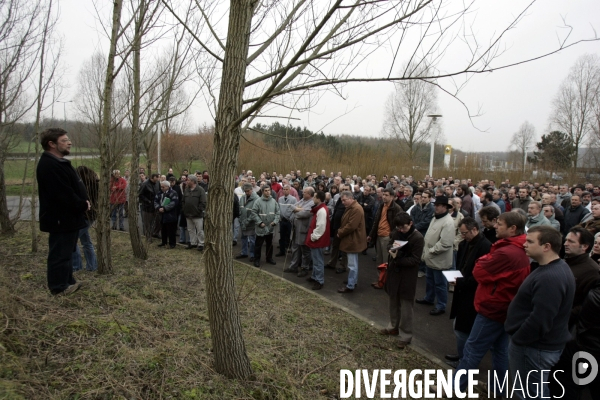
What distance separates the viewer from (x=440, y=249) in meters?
5.61

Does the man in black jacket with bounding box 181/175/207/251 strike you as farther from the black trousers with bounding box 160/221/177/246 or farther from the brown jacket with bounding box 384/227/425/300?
the brown jacket with bounding box 384/227/425/300

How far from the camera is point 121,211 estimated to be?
11.4 metres

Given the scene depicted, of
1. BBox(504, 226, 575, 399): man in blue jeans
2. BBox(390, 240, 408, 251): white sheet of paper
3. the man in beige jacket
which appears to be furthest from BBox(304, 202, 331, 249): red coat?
BBox(504, 226, 575, 399): man in blue jeans

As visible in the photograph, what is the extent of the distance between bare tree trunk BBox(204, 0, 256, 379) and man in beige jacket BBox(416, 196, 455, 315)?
409 cm

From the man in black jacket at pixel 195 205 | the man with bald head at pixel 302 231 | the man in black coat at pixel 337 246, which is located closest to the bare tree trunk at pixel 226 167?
the man with bald head at pixel 302 231

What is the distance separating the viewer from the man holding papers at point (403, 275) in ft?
14.9

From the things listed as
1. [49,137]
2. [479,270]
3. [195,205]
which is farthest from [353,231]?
[49,137]

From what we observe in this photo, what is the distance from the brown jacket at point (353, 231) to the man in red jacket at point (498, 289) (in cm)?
305

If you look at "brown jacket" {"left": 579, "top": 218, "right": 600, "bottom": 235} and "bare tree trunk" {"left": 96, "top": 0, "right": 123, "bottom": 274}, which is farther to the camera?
"brown jacket" {"left": 579, "top": 218, "right": 600, "bottom": 235}

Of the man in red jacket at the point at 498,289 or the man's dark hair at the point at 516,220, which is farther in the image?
the man's dark hair at the point at 516,220

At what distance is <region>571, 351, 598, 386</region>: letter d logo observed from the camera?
302 centimetres

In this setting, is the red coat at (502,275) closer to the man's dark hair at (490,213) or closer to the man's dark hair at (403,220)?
the man's dark hair at (490,213)

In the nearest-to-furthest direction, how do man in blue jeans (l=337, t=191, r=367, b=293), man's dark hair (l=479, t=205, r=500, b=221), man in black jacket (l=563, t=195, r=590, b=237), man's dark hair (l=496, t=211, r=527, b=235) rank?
man's dark hair (l=496, t=211, r=527, b=235) → man's dark hair (l=479, t=205, r=500, b=221) → man in blue jeans (l=337, t=191, r=367, b=293) → man in black jacket (l=563, t=195, r=590, b=237)

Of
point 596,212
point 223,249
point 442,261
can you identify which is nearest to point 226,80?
point 223,249
